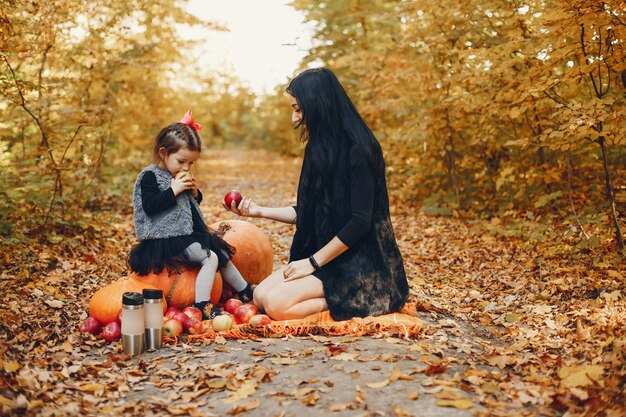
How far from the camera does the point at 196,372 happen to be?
3686mm

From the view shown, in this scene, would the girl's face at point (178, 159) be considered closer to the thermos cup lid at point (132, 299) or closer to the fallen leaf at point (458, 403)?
the thermos cup lid at point (132, 299)

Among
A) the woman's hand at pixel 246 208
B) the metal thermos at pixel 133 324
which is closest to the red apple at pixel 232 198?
the woman's hand at pixel 246 208

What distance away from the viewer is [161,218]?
4773 millimetres

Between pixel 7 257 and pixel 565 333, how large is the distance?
516 centimetres

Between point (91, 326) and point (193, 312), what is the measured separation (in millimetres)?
779

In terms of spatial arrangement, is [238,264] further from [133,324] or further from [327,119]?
[327,119]

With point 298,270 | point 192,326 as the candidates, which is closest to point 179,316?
point 192,326

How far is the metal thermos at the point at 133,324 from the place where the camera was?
3910mm

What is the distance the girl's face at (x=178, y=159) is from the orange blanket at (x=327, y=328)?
4.47ft

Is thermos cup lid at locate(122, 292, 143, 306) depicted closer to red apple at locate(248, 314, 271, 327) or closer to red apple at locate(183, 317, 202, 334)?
red apple at locate(183, 317, 202, 334)

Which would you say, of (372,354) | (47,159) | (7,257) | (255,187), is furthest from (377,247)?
(255,187)

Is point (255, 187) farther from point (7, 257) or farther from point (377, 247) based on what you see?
point (377, 247)

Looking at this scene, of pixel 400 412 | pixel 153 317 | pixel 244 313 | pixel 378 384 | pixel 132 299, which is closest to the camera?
pixel 400 412

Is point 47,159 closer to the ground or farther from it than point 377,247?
farther from it
